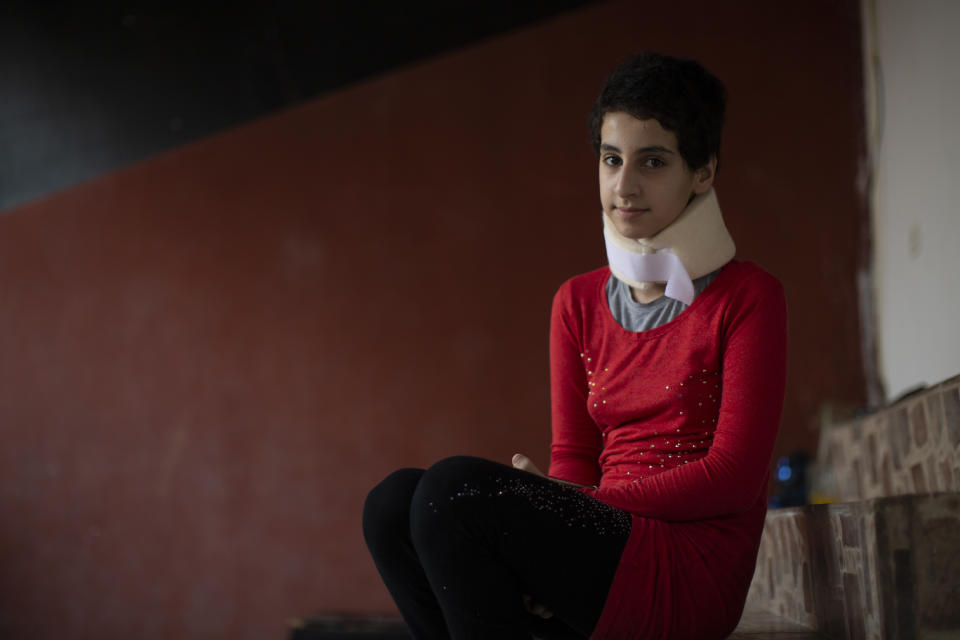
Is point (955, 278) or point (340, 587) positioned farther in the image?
point (340, 587)

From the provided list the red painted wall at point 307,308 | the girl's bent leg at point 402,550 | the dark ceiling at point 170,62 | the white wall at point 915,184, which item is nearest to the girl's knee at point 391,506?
the girl's bent leg at point 402,550

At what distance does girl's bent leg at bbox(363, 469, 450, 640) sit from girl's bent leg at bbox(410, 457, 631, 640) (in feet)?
0.21

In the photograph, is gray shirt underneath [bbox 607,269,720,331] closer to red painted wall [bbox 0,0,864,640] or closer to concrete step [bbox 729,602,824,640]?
concrete step [bbox 729,602,824,640]

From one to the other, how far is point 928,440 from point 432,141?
214 cm

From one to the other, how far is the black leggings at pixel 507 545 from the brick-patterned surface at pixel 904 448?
0.56 metres

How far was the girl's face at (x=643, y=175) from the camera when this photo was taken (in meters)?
1.16

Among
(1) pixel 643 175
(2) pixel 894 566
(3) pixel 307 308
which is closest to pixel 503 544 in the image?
(2) pixel 894 566

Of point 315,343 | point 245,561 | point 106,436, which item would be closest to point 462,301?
point 315,343

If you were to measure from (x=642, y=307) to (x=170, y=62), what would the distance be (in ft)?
7.94

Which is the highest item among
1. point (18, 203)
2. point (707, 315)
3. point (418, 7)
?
point (418, 7)

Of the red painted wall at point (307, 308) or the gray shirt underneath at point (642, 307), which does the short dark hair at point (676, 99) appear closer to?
the gray shirt underneath at point (642, 307)

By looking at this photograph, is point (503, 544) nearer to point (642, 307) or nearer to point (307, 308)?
point (642, 307)

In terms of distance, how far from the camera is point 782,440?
2.75m

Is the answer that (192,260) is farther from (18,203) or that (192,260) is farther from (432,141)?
(432,141)
